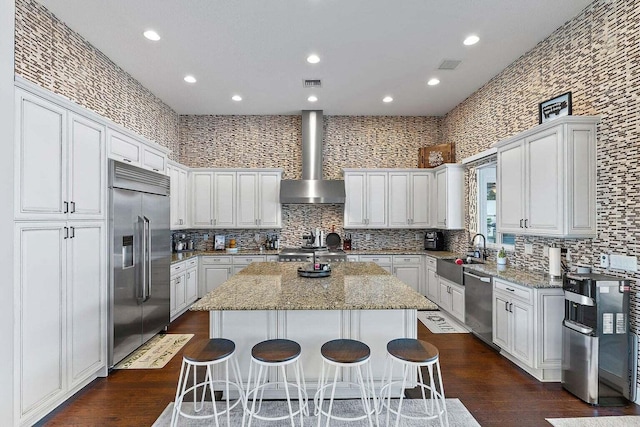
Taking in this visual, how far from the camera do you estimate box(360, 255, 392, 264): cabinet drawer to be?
557cm

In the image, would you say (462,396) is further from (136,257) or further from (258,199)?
(258,199)

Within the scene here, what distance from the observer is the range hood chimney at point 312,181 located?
5.68 meters

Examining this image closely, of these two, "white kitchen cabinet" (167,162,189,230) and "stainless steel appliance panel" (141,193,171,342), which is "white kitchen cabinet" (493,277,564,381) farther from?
"white kitchen cabinet" (167,162,189,230)

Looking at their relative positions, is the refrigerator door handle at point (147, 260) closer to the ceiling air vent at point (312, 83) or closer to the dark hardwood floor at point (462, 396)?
the dark hardwood floor at point (462, 396)

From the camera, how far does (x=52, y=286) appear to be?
2408 mm

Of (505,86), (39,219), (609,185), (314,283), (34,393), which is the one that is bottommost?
(34,393)

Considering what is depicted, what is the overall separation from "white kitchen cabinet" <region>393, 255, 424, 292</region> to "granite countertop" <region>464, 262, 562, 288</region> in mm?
1472

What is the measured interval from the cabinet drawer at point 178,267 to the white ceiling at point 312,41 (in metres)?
2.71

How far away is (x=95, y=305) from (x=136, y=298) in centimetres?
58

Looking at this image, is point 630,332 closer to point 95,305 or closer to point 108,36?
point 95,305

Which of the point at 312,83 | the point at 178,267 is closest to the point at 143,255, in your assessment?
the point at 178,267

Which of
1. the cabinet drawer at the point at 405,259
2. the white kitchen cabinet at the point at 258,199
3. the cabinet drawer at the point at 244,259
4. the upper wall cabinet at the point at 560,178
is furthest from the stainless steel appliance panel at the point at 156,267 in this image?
the upper wall cabinet at the point at 560,178

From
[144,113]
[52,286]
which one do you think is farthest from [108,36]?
[52,286]

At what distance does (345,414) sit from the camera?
7.95 feet
